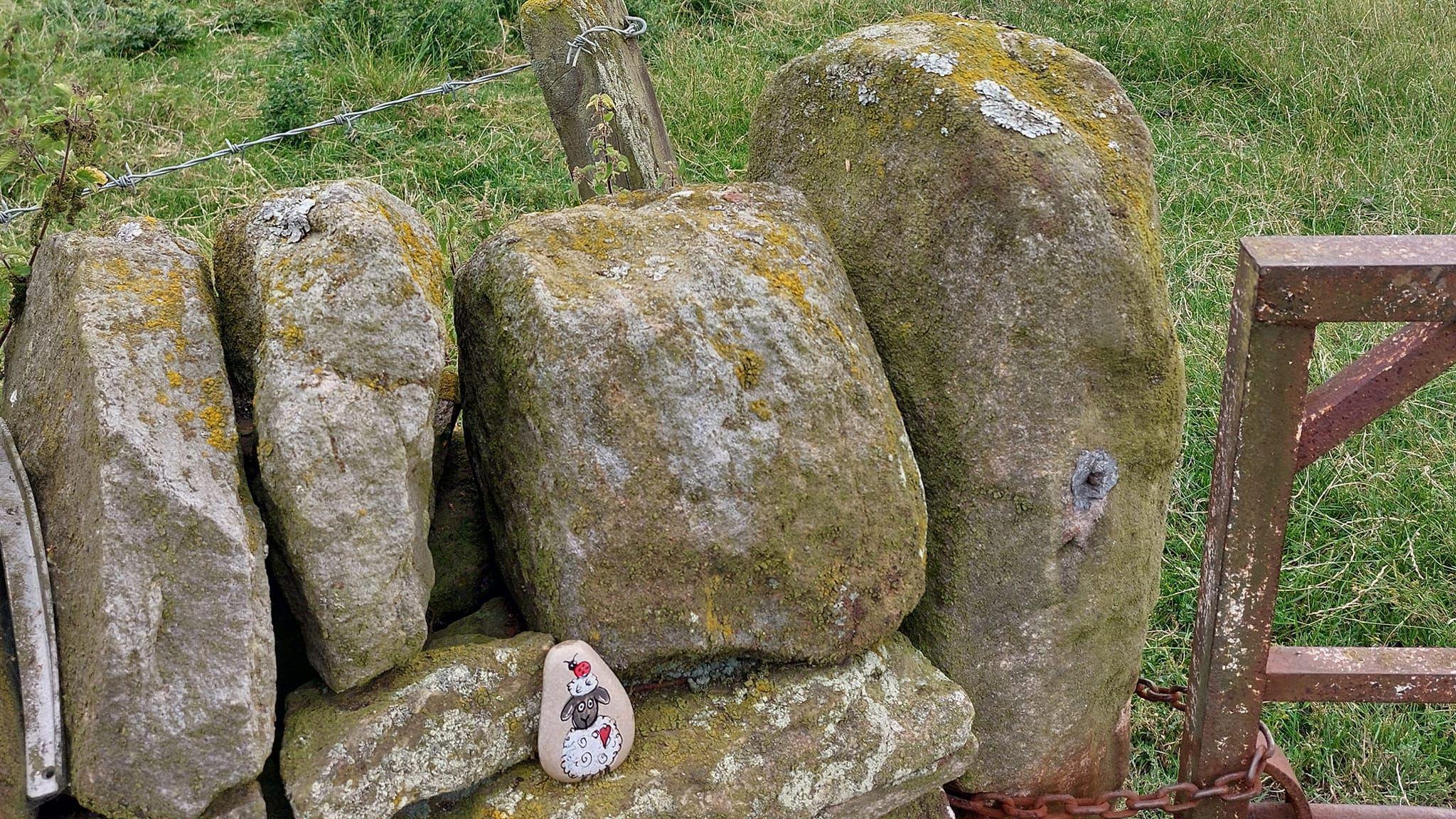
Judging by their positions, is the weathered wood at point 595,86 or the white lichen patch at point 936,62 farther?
the weathered wood at point 595,86

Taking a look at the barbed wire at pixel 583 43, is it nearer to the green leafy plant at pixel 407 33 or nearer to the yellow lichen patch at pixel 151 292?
the yellow lichen patch at pixel 151 292

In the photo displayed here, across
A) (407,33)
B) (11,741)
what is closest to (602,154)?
(11,741)

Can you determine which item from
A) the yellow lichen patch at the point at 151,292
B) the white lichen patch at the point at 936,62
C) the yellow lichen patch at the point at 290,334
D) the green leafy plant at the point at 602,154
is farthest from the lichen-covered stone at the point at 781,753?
the green leafy plant at the point at 602,154

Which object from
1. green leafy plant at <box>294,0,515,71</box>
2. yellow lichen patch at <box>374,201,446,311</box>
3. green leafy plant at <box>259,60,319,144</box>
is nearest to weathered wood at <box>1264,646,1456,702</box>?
yellow lichen patch at <box>374,201,446,311</box>

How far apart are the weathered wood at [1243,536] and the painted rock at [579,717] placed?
4.13 ft

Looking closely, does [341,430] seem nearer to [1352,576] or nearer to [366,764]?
[366,764]

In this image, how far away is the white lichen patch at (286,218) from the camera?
2135 mm

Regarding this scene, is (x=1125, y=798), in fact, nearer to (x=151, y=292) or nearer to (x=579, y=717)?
(x=579, y=717)

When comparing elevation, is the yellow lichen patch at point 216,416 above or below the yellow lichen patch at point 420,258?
below

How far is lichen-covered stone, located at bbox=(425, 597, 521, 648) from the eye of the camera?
91.0 inches

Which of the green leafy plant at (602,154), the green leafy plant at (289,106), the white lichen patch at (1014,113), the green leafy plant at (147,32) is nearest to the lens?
the white lichen patch at (1014,113)

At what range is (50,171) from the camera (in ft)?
9.01

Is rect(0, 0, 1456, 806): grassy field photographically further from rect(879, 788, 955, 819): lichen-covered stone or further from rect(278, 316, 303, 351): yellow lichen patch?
rect(278, 316, 303, 351): yellow lichen patch

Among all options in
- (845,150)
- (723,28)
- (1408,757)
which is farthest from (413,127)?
(1408,757)
